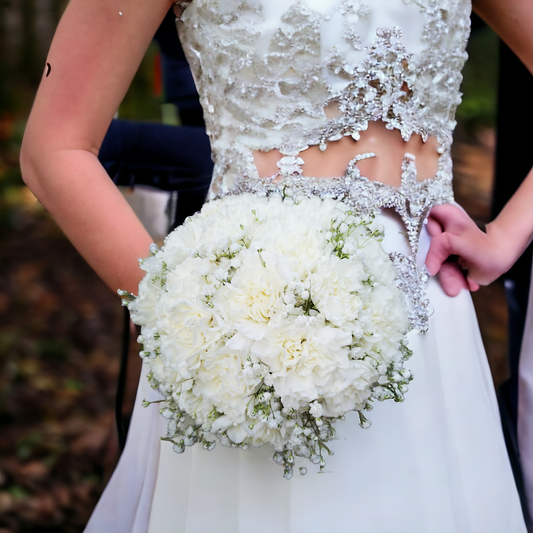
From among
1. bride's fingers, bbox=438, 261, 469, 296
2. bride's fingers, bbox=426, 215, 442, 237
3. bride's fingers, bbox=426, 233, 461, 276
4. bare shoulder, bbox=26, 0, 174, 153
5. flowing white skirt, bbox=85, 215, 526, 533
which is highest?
bare shoulder, bbox=26, 0, 174, 153

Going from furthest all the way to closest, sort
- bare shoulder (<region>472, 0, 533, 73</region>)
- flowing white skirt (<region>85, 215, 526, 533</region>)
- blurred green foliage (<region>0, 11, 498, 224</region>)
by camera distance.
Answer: blurred green foliage (<region>0, 11, 498, 224</region>), bare shoulder (<region>472, 0, 533, 73</region>), flowing white skirt (<region>85, 215, 526, 533</region>)

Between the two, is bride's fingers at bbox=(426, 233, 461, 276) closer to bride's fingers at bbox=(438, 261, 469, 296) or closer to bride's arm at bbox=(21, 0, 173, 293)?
bride's fingers at bbox=(438, 261, 469, 296)

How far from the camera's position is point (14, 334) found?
101 inches

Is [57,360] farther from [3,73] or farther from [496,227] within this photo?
[496,227]

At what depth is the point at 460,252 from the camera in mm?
862

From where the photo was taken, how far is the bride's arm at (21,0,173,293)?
0.74 metres

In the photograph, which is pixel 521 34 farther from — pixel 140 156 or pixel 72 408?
pixel 72 408

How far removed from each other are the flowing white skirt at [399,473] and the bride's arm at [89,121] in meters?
0.28

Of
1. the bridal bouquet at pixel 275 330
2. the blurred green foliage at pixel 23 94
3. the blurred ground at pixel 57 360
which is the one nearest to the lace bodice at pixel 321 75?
the bridal bouquet at pixel 275 330

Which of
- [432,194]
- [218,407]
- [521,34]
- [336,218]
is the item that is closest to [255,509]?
[218,407]

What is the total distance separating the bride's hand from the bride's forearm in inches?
18.3

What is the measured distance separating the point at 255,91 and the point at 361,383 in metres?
0.49

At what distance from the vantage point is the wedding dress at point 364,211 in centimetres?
70

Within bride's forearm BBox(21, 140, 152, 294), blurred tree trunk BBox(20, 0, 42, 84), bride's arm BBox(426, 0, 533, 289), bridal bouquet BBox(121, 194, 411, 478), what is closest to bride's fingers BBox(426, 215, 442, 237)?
bride's arm BBox(426, 0, 533, 289)
